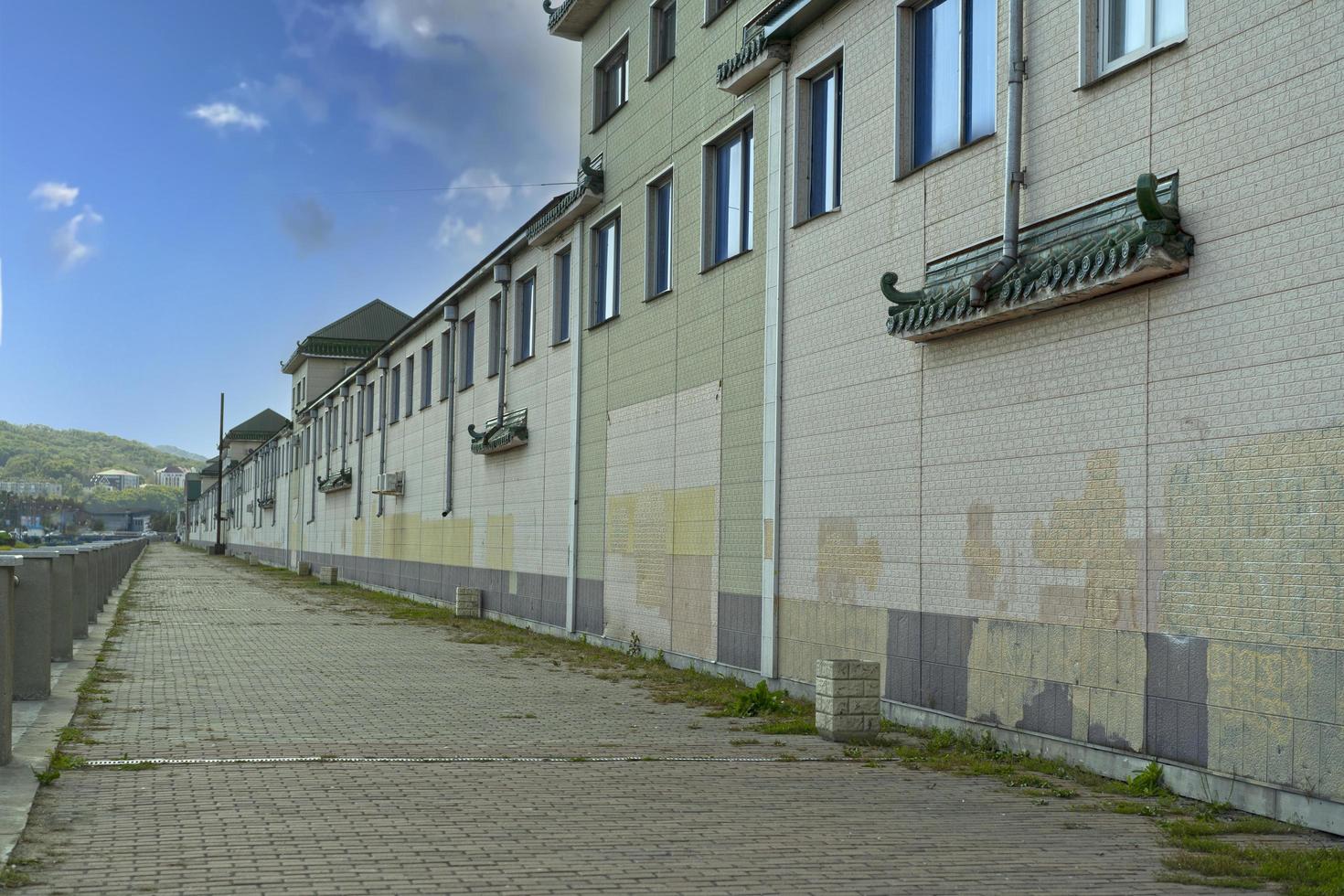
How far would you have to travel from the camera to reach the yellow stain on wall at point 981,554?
1084 centimetres

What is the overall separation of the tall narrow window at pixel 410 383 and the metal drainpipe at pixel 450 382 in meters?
4.70

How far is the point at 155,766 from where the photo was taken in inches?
354

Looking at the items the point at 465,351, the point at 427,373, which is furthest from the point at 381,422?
the point at 465,351

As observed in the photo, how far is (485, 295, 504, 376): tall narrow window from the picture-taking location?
29000 millimetres

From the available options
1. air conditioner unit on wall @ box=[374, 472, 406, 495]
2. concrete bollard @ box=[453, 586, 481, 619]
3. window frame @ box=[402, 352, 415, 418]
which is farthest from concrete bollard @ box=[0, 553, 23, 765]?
window frame @ box=[402, 352, 415, 418]

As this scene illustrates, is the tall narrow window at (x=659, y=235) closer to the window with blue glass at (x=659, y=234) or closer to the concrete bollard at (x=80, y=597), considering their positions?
the window with blue glass at (x=659, y=234)

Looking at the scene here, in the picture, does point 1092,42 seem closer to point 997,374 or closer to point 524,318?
point 997,374

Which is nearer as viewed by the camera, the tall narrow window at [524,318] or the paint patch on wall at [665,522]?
the paint patch on wall at [665,522]

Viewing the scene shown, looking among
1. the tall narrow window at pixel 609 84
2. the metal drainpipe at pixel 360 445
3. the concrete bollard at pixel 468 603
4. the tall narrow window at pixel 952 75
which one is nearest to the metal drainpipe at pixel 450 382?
the concrete bollard at pixel 468 603

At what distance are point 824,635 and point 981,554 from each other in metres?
3.02

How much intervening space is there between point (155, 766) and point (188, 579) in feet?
126

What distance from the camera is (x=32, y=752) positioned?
9.16 metres

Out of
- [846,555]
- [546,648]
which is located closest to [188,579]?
[546,648]

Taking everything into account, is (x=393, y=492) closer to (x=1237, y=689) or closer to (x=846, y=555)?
(x=846, y=555)
